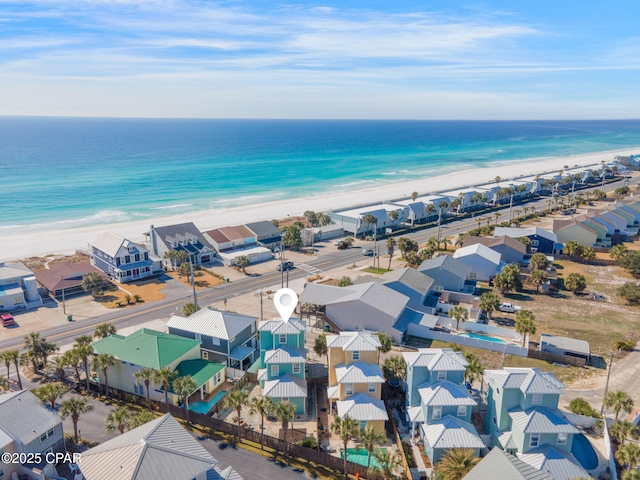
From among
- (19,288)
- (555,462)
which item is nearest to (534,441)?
(555,462)

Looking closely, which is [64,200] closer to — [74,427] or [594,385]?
[74,427]

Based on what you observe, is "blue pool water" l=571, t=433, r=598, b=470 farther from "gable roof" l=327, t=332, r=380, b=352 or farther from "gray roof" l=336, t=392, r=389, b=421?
A: "gable roof" l=327, t=332, r=380, b=352

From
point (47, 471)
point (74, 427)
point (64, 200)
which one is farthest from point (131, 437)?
point (64, 200)

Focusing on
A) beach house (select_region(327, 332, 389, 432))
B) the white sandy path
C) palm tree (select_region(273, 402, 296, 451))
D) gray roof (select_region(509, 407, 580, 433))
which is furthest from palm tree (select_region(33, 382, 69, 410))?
the white sandy path

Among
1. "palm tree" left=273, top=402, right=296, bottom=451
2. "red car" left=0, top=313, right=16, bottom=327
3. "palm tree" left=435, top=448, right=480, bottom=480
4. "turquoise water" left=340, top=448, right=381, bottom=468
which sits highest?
"red car" left=0, top=313, right=16, bottom=327

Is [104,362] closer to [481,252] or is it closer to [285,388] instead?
[285,388]

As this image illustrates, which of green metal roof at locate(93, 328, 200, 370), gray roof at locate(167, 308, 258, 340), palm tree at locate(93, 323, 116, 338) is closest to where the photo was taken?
green metal roof at locate(93, 328, 200, 370)

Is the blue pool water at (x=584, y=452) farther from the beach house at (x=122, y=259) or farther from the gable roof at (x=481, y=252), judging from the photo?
the beach house at (x=122, y=259)

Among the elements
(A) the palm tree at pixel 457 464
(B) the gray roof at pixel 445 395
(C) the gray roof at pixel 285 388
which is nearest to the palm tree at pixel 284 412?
(C) the gray roof at pixel 285 388
